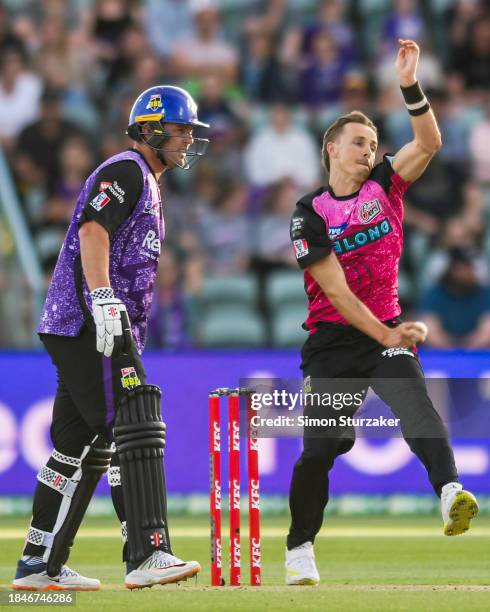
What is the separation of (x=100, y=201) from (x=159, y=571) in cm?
157

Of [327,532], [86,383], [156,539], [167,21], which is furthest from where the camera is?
[167,21]

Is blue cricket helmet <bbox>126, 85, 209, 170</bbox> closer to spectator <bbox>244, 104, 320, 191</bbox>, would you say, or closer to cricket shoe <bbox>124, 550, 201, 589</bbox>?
cricket shoe <bbox>124, 550, 201, 589</bbox>

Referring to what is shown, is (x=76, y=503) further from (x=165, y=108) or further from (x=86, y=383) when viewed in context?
(x=165, y=108)

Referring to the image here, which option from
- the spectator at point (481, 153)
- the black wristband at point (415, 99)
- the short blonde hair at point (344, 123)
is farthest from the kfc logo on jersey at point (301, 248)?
the spectator at point (481, 153)

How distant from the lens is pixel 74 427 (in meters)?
6.83

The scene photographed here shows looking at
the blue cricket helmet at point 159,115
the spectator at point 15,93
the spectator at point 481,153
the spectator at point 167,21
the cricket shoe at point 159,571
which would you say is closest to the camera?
the cricket shoe at point 159,571

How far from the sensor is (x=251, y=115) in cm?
1510

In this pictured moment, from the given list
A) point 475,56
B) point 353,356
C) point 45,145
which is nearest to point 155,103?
point 353,356

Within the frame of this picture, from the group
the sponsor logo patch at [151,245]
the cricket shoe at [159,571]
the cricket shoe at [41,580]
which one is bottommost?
the cricket shoe at [159,571]

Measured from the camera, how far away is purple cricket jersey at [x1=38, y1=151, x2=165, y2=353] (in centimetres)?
664

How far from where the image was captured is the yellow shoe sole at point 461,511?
20.3 ft

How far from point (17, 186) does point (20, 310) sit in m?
2.35

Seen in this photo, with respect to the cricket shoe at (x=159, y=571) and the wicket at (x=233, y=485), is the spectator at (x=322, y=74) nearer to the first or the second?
the wicket at (x=233, y=485)

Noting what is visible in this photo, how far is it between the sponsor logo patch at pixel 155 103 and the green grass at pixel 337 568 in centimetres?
215
